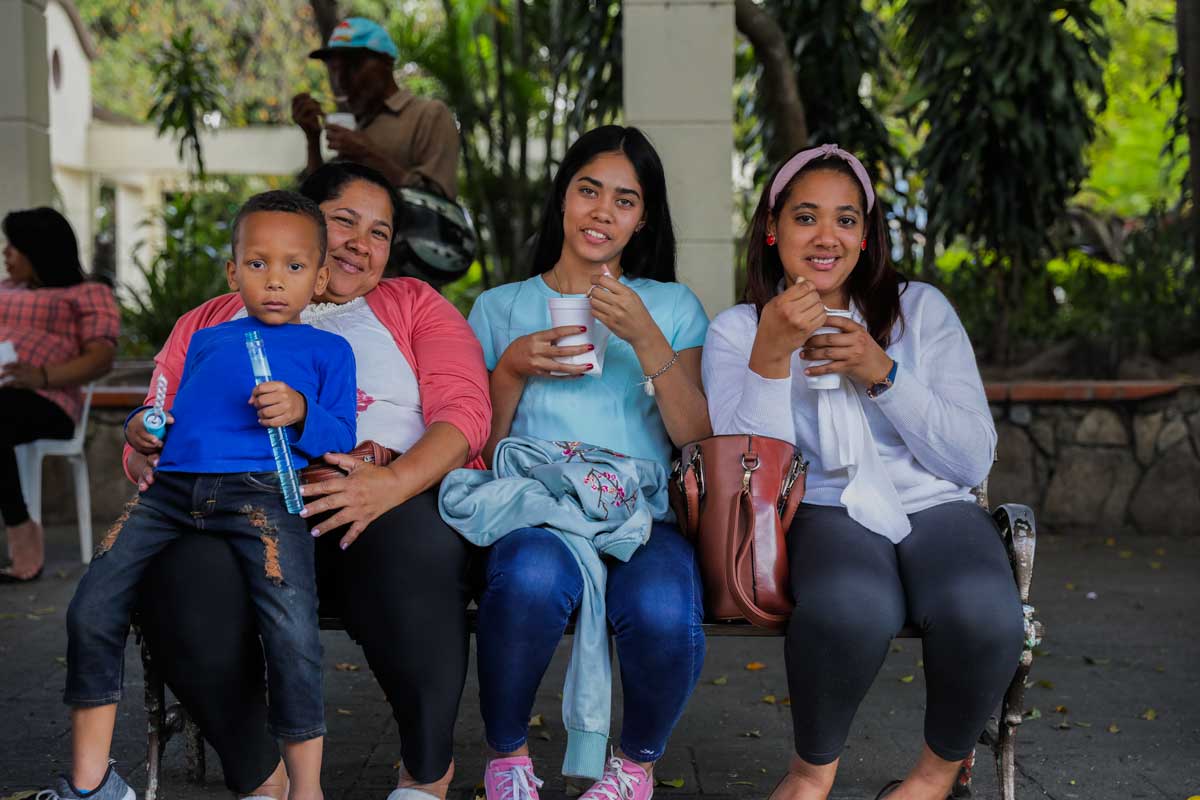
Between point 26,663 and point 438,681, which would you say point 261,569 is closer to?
point 438,681

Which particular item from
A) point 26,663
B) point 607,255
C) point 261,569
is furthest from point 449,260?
point 261,569

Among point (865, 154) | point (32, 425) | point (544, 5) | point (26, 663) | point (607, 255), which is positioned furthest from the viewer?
point (544, 5)

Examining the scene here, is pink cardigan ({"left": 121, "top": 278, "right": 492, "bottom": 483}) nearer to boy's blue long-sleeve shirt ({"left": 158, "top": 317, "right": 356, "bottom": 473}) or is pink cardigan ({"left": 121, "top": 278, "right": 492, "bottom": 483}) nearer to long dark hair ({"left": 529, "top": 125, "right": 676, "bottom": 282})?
boy's blue long-sleeve shirt ({"left": 158, "top": 317, "right": 356, "bottom": 473})

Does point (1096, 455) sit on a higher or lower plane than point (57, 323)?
lower

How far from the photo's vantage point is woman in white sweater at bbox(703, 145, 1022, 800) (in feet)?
8.84

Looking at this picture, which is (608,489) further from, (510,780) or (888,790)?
(888,790)

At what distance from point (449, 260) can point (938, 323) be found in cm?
231

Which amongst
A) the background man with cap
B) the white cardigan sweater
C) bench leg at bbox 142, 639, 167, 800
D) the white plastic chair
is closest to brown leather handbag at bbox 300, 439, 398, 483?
bench leg at bbox 142, 639, 167, 800

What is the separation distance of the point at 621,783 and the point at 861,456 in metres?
0.93

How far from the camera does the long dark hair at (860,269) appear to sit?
313 centimetres

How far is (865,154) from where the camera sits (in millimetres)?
8125

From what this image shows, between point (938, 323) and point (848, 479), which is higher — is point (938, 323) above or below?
above

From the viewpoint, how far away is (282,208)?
2.75 metres

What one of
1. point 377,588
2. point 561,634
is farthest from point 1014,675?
point 377,588
